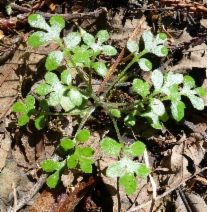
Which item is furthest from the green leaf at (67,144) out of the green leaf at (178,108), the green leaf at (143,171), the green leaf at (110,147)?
the green leaf at (178,108)

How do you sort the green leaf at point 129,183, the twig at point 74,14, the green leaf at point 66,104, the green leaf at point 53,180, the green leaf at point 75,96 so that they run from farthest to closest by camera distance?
the twig at point 74,14
the green leaf at point 66,104
the green leaf at point 53,180
the green leaf at point 75,96
the green leaf at point 129,183

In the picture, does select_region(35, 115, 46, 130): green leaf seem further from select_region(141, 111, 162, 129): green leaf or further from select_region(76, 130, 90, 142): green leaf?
select_region(141, 111, 162, 129): green leaf

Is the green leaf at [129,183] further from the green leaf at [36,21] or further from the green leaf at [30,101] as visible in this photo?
the green leaf at [36,21]

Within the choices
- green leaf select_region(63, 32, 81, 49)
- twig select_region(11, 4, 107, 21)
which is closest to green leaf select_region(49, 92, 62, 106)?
green leaf select_region(63, 32, 81, 49)

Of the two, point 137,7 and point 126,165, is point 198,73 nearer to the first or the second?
point 137,7

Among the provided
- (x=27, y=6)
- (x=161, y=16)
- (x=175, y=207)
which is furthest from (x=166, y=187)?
(x=27, y=6)

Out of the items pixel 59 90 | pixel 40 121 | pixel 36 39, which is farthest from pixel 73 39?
pixel 40 121

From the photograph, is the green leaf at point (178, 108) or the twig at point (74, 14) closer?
the green leaf at point (178, 108)
